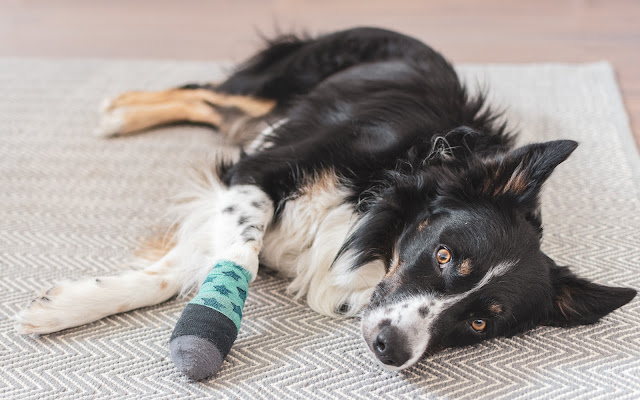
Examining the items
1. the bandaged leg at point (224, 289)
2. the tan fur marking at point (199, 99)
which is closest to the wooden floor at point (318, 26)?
the tan fur marking at point (199, 99)

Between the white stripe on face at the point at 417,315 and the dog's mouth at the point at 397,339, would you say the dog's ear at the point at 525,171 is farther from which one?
the dog's mouth at the point at 397,339

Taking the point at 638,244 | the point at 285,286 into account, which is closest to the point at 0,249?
the point at 285,286

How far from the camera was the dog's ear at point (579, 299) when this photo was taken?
2.01 meters

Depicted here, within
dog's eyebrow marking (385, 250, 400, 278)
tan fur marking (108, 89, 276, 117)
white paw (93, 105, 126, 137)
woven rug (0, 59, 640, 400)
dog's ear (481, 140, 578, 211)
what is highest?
dog's ear (481, 140, 578, 211)

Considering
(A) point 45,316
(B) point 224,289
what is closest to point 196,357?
(B) point 224,289

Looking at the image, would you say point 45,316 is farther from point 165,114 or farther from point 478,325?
point 165,114

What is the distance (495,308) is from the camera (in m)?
1.90

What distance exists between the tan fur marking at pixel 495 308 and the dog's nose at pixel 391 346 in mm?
282

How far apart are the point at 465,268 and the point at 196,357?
30.2 inches

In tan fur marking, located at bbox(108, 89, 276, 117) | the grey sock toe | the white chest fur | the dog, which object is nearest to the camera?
the grey sock toe

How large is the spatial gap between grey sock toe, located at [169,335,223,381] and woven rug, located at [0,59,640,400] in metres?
0.05

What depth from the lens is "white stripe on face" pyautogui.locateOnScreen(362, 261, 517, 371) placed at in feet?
5.97

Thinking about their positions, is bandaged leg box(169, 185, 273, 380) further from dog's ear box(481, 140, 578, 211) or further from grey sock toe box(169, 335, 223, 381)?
dog's ear box(481, 140, 578, 211)

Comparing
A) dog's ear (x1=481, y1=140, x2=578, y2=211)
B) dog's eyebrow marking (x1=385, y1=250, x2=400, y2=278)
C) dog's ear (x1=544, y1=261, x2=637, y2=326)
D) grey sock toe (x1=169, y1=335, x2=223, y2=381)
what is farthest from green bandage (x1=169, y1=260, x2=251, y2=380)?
dog's ear (x1=544, y1=261, x2=637, y2=326)
